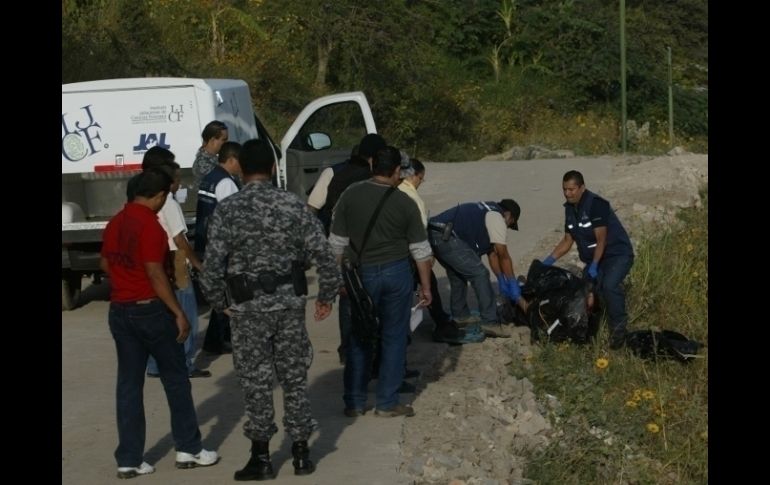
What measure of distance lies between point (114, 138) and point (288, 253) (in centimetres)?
650

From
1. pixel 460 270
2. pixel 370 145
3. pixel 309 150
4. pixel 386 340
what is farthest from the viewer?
pixel 309 150

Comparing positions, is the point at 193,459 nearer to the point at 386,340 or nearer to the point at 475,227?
the point at 386,340

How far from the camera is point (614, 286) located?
11852 millimetres

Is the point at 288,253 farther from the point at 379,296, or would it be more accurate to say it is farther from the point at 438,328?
the point at 438,328

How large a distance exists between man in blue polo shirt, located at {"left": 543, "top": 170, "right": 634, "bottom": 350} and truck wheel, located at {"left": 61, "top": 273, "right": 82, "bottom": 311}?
532 centimetres

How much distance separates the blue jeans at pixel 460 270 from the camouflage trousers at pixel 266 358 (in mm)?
4021

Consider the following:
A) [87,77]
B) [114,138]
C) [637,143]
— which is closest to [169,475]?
[114,138]

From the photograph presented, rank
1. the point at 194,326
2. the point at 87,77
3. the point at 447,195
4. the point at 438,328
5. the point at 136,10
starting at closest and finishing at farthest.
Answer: the point at 194,326
the point at 438,328
the point at 447,195
the point at 87,77
the point at 136,10

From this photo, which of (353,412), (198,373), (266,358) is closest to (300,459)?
(266,358)

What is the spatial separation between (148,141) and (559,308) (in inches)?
185

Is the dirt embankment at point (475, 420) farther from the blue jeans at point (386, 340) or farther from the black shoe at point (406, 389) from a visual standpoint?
the blue jeans at point (386, 340)

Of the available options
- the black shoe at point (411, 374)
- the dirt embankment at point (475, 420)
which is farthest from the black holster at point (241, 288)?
the black shoe at point (411, 374)

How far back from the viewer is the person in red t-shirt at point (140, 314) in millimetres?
7801
